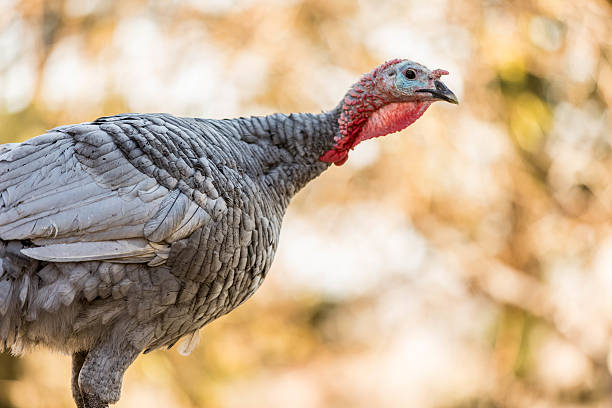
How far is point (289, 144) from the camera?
3.13 metres

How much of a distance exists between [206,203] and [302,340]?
6.55 meters

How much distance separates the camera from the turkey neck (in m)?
3.11

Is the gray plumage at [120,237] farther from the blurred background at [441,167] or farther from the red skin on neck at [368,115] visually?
the blurred background at [441,167]

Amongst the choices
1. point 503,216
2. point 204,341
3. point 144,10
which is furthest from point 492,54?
point 204,341

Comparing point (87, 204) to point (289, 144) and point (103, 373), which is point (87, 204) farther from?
point (289, 144)

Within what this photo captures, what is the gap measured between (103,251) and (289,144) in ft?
3.29

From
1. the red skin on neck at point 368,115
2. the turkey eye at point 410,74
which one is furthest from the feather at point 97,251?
the turkey eye at point 410,74

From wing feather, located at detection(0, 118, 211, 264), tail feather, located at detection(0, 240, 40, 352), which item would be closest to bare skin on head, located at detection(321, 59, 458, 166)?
wing feather, located at detection(0, 118, 211, 264)

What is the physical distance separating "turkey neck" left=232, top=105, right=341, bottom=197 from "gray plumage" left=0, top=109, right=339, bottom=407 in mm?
150

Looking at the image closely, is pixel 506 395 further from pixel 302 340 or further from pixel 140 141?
pixel 140 141

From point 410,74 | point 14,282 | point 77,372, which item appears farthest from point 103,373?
point 410,74

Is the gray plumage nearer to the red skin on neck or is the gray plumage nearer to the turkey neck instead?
the turkey neck

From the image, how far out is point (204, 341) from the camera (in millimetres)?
7715

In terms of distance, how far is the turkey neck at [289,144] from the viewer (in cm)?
311
